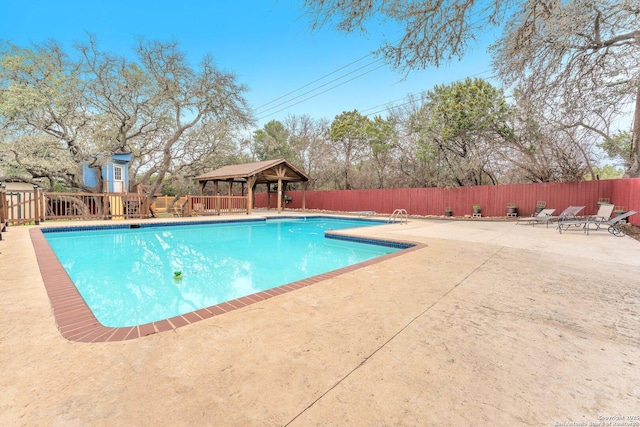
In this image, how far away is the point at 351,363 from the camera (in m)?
1.74

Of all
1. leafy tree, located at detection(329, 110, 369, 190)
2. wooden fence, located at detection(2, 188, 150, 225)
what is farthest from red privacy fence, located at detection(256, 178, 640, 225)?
wooden fence, located at detection(2, 188, 150, 225)

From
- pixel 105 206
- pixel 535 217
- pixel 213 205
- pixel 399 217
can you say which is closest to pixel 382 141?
pixel 399 217

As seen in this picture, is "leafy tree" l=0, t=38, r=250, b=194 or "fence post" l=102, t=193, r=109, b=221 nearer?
"leafy tree" l=0, t=38, r=250, b=194

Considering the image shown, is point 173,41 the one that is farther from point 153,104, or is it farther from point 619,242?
point 619,242

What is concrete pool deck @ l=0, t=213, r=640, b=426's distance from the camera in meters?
1.33

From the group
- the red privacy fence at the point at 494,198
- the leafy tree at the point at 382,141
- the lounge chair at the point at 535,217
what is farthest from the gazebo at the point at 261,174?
the lounge chair at the point at 535,217

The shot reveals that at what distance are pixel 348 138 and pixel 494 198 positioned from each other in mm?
11876

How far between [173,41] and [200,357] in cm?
1548

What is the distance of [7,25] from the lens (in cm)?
1149

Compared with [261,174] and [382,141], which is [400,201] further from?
[261,174]

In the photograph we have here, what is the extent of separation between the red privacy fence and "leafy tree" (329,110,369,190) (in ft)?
10.3

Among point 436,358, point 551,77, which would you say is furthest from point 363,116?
point 436,358

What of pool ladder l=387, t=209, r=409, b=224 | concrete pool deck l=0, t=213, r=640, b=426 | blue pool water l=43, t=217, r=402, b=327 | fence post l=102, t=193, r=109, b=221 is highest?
fence post l=102, t=193, r=109, b=221

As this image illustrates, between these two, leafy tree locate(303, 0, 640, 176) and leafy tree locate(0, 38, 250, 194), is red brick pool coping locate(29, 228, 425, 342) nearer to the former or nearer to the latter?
leafy tree locate(303, 0, 640, 176)
